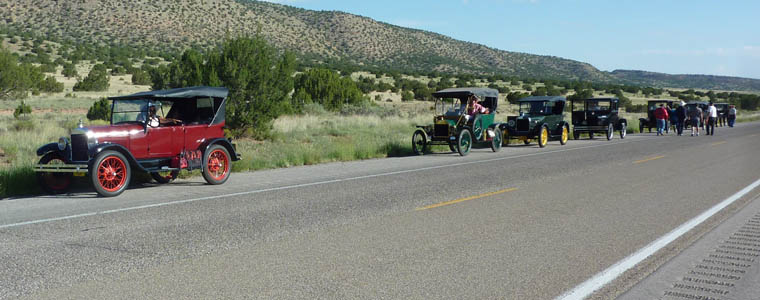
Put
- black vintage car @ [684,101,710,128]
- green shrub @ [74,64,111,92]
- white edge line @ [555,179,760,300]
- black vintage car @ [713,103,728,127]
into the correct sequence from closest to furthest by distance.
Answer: white edge line @ [555,179,760,300]
black vintage car @ [684,101,710,128]
black vintage car @ [713,103,728,127]
green shrub @ [74,64,111,92]

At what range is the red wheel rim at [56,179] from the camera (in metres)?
10.6

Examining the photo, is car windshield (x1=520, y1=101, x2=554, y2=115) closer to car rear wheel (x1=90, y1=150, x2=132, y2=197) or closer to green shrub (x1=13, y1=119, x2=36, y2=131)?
car rear wheel (x1=90, y1=150, x2=132, y2=197)

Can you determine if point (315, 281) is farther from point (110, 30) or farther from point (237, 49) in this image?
point (110, 30)

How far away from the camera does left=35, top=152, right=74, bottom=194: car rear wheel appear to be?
1052 cm

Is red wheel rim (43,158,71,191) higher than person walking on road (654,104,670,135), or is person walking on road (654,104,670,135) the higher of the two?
person walking on road (654,104,670,135)

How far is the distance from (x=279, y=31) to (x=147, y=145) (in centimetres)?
8721

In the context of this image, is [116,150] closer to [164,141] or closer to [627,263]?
[164,141]

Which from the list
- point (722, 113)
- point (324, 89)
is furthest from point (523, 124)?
point (722, 113)

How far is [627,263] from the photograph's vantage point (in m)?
5.70

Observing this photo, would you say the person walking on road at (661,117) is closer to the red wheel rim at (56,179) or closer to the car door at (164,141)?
the car door at (164,141)

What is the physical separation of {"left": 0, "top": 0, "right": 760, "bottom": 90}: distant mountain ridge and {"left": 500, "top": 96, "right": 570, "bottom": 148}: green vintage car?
55.3m

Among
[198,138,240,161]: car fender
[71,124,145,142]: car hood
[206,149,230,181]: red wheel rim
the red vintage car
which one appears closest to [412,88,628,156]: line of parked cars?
[198,138,240,161]: car fender

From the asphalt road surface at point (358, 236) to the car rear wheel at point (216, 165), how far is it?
0.87 ft

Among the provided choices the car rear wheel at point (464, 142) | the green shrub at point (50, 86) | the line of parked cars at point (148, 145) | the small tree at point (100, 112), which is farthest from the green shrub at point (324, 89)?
the line of parked cars at point (148, 145)
